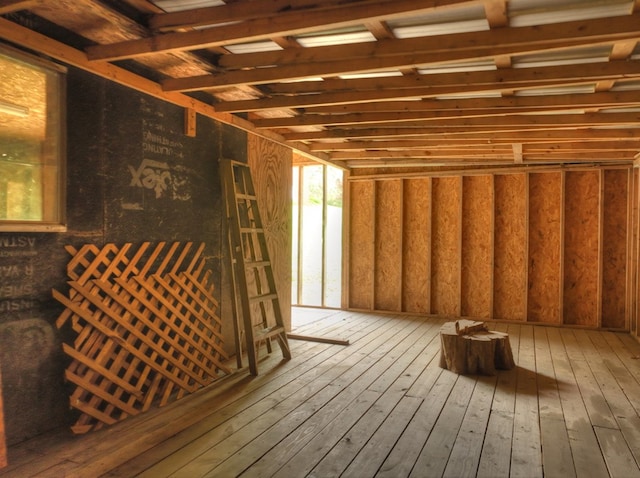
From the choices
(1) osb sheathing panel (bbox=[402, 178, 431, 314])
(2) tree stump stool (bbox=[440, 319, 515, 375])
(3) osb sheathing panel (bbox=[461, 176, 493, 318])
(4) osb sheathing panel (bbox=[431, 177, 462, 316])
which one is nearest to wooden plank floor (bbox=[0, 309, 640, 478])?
(2) tree stump stool (bbox=[440, 319, 515, 375])

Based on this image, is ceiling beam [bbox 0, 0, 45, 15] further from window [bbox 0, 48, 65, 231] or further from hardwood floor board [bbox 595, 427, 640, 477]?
hardwood floor board [bbox 595, 427, 640, 477]

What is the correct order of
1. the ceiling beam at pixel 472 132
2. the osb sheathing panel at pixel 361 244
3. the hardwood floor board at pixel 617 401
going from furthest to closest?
1. the osb sheathing panel at pixel 361 244
2. the ceiling beam at pixel 472 132
3. the hardwood floor board at pixel 617 401

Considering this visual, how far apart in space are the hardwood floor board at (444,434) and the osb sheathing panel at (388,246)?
3370mm

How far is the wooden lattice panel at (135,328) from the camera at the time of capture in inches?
108

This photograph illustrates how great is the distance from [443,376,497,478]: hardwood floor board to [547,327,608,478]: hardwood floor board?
0.48 metres

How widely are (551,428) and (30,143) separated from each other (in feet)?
11.6

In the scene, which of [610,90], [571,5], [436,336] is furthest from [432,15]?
[436,336]

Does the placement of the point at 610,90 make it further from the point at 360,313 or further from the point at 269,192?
the point at 360,313

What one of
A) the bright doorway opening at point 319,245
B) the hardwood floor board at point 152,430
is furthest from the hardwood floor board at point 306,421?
the bright doorway opening at point 319,245

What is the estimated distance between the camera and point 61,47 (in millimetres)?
2596

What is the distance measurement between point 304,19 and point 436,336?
4.17m

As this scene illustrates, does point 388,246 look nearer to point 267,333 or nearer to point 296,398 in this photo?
point 267,333

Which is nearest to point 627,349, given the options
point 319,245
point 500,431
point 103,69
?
point 500,431

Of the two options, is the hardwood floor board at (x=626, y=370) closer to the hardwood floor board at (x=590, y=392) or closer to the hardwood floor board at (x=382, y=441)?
the hardwood floor board at (x=590, y=392)
